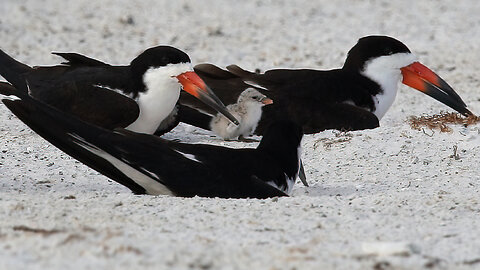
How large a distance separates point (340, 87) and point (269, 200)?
2.89m

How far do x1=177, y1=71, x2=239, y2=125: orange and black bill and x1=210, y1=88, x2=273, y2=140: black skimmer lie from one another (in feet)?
1.80

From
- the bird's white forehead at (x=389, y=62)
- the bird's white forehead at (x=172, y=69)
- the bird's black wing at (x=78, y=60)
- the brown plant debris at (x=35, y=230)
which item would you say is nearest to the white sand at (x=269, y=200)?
the brown plant debris at (x=35, y=230)

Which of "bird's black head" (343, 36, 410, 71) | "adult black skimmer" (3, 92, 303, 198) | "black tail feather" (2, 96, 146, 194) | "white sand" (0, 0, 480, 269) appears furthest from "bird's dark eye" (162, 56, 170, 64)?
"black tail feather" (2, 96, 146, 194)

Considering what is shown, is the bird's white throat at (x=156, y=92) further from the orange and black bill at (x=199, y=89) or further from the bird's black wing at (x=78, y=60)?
the bird's black wing at (x=78, y=60)

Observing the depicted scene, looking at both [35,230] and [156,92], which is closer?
[35,230]

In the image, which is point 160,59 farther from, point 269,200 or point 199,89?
point 269,200

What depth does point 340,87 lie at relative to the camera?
743 centimetres

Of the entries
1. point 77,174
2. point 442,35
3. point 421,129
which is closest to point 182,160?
point 77,174

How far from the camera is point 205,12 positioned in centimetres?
1222

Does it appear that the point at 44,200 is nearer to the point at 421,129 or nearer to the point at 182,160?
the point at 182,160

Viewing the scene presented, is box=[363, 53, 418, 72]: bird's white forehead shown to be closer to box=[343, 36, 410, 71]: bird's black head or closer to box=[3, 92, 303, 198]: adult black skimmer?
box=[343, 36, 410, 71]: bird's black head

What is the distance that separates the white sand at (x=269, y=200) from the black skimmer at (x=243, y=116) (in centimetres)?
19

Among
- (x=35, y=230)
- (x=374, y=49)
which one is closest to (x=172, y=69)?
(x=374, y=49)

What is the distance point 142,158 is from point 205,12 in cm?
759
